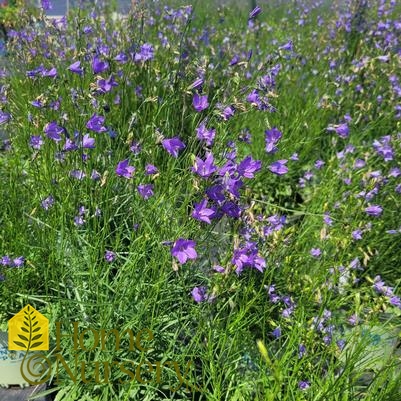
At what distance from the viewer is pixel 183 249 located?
1.54 meters

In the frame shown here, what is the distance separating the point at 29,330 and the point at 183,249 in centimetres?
74

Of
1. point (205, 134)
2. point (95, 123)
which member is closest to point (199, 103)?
point (205, 134)

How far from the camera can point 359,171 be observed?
2664 millimetres

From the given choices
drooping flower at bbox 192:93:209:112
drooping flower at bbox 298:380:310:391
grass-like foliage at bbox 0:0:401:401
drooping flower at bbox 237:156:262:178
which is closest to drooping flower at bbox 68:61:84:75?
grass-like foliage at bbox 0:0:401:401

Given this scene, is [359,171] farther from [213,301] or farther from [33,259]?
[33,259]

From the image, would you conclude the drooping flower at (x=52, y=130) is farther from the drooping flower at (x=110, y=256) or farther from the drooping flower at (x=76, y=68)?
the drooping flower at (x=110, y=256)

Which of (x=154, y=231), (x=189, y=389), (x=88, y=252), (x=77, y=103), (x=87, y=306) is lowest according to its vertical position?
(x=189, y=389)

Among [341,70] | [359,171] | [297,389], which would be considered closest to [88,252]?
[297,389]

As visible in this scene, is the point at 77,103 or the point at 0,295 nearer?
the point at 0,295

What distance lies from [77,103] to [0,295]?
35.8 inches

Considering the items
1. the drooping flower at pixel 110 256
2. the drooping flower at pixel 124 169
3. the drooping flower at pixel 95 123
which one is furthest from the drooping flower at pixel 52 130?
the drooping flower at pixel 110 256

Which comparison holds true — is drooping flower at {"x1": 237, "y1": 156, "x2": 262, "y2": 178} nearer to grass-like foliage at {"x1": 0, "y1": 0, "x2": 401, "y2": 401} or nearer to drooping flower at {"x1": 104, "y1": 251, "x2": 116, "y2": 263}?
grass-like foliage at {"x1": 0, "y1": 0, "x2": 401, "y2": 401}

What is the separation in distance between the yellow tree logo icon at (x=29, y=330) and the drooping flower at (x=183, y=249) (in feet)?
2.14

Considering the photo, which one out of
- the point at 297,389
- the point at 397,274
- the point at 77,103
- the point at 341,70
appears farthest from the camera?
the point at 341,70
